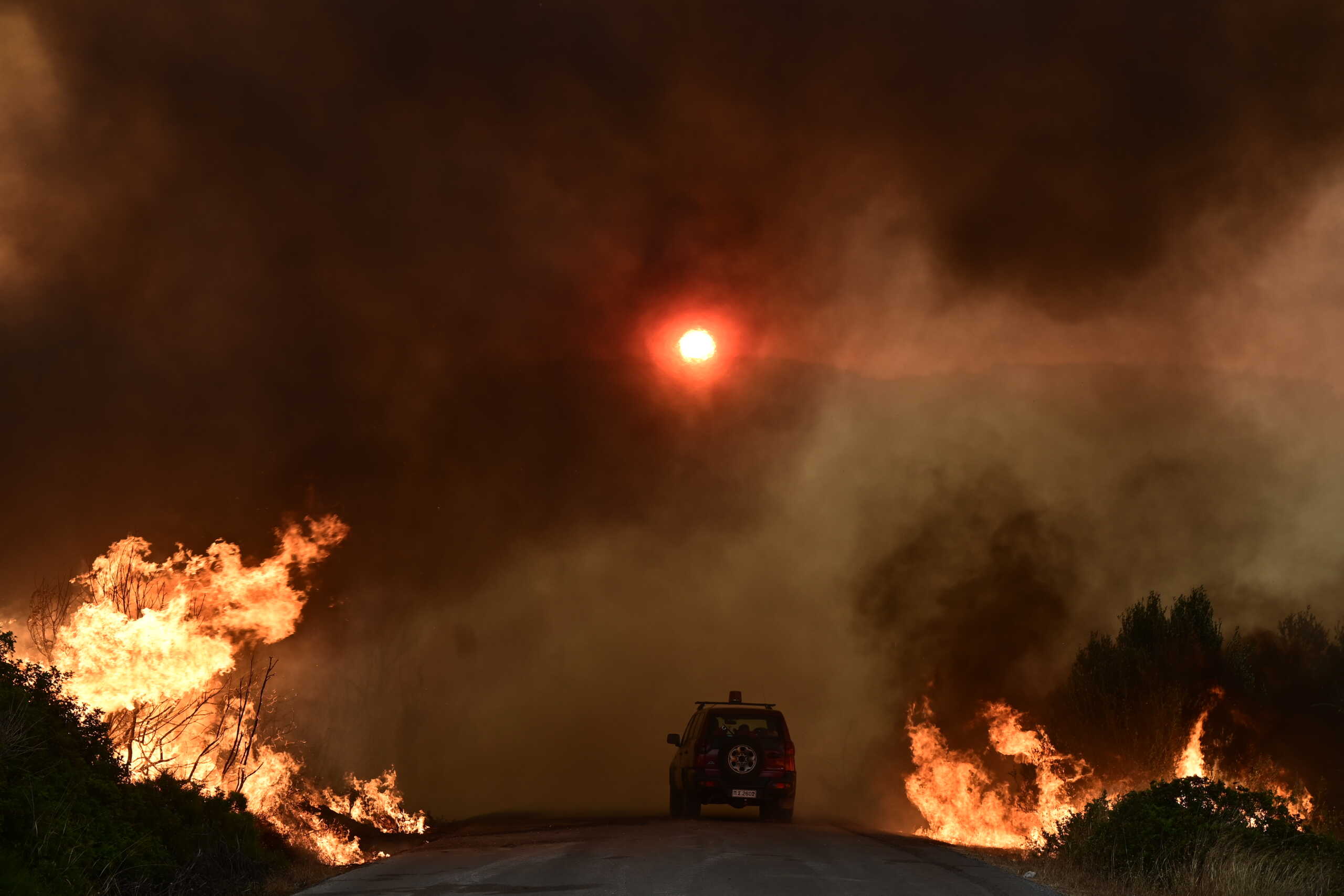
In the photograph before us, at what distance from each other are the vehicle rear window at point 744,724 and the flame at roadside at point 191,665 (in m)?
6.16

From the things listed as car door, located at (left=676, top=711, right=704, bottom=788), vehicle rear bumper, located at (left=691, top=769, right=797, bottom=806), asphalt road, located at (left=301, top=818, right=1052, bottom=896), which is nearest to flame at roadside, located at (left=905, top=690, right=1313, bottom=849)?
car door, located at (left=676, top=711, right=704, bottom=788)

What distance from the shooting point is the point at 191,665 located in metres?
15.6

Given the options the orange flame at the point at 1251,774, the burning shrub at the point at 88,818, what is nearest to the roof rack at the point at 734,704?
the burning shrub at the point at 88,818

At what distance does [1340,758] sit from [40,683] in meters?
Answer: 35.2

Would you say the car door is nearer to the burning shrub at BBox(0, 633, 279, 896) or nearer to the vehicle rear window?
the vehicle rear window

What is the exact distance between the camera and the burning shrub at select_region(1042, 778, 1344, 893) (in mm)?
11734

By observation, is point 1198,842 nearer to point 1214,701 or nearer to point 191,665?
point 191,665

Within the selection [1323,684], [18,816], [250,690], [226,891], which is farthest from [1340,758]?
[18,816]

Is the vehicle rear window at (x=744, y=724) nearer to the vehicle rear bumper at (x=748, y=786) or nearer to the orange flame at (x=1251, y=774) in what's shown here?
the vehicle rear bumper at (x=748, y=786)

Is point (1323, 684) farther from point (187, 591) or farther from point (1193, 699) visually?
point (187, 591)

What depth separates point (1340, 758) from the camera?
1315 inches

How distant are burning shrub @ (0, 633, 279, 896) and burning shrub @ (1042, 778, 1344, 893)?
950 centimetres

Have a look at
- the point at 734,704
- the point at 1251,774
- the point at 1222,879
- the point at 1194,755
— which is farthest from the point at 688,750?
Result: the point at 1251,774

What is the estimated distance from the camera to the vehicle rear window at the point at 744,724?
19188mm
